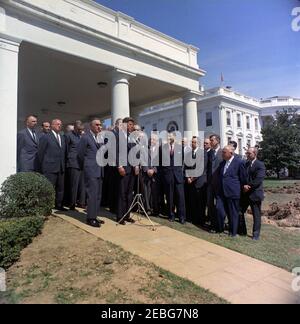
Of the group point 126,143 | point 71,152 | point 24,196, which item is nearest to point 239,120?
point 71,152

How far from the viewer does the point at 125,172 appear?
6.08 meters

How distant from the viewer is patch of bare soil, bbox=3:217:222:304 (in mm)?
3354

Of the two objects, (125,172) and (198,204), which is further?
(198,204)

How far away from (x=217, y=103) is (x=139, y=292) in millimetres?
45194

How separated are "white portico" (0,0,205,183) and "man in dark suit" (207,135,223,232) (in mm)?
3875

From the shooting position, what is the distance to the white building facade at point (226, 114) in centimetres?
4622

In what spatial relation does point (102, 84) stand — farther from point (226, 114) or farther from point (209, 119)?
point (226, 114)

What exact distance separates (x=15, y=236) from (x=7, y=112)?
3501 mm

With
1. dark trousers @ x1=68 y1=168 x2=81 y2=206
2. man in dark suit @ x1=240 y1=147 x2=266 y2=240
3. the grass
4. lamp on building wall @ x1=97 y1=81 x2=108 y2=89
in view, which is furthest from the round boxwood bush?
lamp on building wall @ x1=97 y1=81 x2=108 y2=89

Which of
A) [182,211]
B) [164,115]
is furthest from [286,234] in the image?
[164,115]

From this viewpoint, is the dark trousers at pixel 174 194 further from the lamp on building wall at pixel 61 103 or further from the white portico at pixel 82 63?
the lamp on building wall at pixel 61 103

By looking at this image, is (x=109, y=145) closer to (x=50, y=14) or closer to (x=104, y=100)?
(x=50, y=14)

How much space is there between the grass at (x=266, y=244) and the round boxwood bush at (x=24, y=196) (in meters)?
2.49

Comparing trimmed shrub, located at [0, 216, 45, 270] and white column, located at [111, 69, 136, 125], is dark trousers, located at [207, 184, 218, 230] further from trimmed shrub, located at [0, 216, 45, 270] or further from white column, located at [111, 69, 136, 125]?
white column, located at [111, 69, 136, 125]
